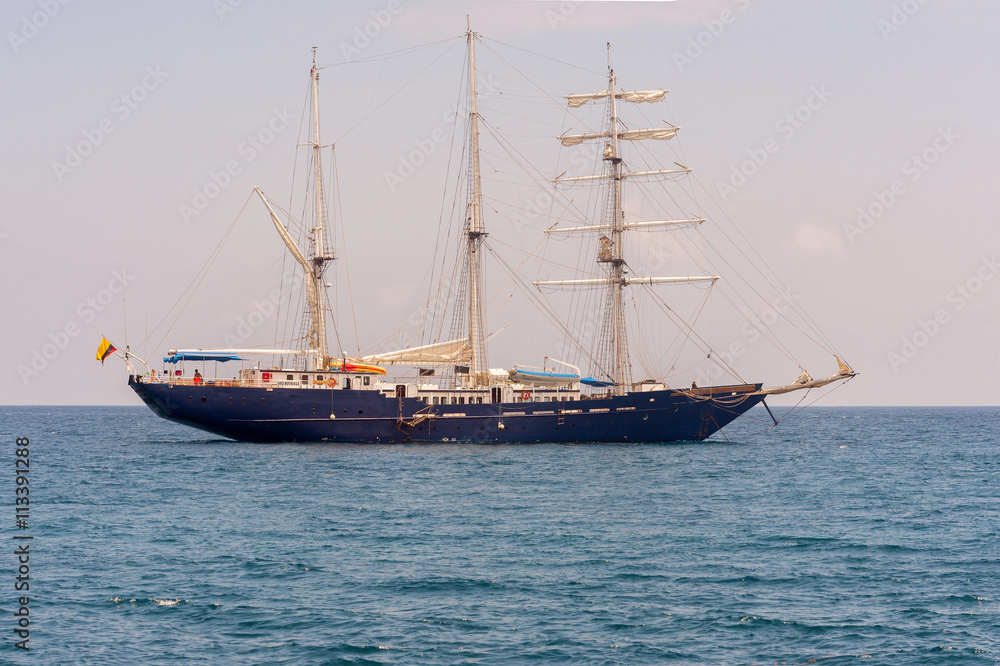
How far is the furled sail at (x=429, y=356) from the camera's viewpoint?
70875 mm

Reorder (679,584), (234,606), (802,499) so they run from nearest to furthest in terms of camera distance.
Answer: (234,606)
(679,584)
(802,499)

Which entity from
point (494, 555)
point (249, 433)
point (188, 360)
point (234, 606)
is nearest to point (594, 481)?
point (494, 555)

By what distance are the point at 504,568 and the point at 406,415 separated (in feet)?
131

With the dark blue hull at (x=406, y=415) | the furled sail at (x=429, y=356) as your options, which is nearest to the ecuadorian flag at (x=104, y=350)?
the dark blue hull at (x=406, y=415)

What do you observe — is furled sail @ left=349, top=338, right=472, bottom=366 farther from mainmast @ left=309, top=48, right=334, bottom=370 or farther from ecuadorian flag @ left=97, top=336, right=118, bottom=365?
ecuadorian flag @ left=97, top=336, right=118, bottom=365

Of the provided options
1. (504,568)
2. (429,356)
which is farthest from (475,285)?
(504,568)

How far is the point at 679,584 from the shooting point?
2573cm

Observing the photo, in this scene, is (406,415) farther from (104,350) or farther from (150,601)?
(150,601)

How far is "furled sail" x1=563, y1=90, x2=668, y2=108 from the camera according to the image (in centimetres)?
7456

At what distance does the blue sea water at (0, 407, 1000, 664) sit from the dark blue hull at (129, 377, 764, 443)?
13.6 m

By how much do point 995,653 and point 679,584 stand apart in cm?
785

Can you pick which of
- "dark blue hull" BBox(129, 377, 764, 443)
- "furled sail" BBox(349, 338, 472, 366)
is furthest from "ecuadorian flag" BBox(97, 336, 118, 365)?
"furled sail" BBox(349, 338, 472, 366)

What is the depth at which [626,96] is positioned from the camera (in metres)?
74.8

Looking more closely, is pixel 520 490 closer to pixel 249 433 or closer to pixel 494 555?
pixel 494 555
